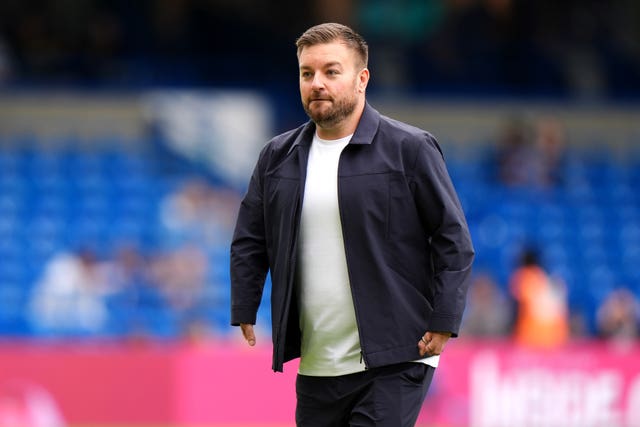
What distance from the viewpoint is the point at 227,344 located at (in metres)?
12.8

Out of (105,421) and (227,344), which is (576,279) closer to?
(227,344)

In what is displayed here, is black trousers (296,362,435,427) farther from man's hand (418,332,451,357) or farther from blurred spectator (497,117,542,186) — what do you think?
blurred spectator (497,117,542,186)

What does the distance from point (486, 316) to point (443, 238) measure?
8661mm

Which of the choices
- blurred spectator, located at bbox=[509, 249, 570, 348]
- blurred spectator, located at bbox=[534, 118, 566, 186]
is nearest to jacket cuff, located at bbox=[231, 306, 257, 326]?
blurred spectator, located at bbox=[509, 249, 570, 348]

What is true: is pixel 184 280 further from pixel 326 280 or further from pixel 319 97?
pixel 319 97

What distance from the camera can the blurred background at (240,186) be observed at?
12.4m

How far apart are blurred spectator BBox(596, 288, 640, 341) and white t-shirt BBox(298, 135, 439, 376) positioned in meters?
9.22

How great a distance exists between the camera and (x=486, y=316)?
533 inches

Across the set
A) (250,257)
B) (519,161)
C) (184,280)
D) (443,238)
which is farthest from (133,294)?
(443,238)

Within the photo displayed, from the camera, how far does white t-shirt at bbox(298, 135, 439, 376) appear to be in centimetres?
511

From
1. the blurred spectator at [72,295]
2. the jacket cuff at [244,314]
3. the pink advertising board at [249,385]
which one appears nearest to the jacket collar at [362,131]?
the jacket cuff at [244,314]

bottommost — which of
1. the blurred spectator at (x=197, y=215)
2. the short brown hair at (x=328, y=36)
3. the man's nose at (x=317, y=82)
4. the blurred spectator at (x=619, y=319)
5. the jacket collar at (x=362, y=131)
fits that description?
the blurred spectator at (x=619, y=319)

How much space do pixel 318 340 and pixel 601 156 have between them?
1383 centimetres

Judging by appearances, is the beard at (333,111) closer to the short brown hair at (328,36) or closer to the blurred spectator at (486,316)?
the short brown hair at (328,36)
